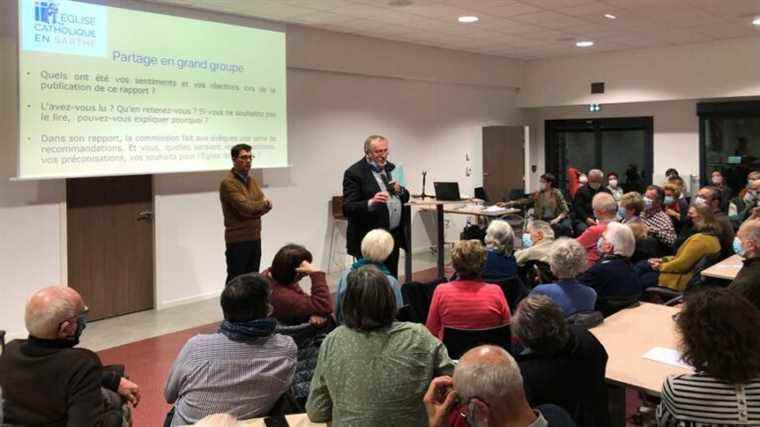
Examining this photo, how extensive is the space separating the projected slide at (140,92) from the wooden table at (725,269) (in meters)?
4.15

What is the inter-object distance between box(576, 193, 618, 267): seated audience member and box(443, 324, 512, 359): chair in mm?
2081

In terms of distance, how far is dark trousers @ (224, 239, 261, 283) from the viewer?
16.8 ft

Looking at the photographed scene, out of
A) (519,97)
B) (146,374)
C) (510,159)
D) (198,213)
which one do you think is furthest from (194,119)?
(519,97)

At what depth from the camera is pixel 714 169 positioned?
9359 millimetres

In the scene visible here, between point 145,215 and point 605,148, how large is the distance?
7624 mm

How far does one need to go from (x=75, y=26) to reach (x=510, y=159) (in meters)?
6.88

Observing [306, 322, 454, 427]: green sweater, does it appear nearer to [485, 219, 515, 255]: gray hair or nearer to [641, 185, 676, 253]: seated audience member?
[485, 219, 515, 255]: gray hair

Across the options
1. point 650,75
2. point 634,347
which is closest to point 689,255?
point 634,347

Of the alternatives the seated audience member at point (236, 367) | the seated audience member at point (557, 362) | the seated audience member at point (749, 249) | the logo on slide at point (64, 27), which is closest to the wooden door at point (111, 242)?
the logo on slide at point (64, 27)

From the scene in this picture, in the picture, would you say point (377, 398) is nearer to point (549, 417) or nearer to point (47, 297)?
point (549, 417)

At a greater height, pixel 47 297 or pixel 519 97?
pixel 519 97

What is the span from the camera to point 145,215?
5.96 metres

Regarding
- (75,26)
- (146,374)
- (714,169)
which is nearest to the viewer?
(146,374)

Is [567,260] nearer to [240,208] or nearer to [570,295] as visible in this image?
[570,295]
